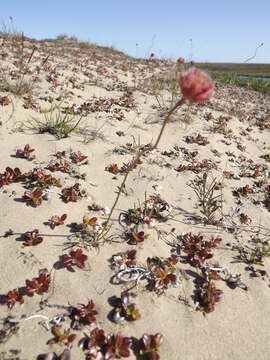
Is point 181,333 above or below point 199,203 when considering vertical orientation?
below

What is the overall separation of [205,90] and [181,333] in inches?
77.7

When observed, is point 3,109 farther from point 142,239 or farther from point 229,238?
point 229,238

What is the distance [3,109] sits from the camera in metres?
5.13

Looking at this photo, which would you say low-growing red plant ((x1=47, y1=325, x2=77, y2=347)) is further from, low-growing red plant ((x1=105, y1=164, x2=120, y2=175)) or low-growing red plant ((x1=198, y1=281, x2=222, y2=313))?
low-growing red plant ((x1=105, y1=164, x2=120, y2=175))

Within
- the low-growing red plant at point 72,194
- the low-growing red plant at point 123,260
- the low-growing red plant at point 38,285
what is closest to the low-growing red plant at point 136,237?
the low-growing red plant at point 123,260

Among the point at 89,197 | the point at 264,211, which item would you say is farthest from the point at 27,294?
the point at 264,211

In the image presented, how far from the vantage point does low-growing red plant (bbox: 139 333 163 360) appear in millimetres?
2201

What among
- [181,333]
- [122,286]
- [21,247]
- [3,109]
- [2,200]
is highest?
[3,109]

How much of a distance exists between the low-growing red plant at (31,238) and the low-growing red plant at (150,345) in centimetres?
136

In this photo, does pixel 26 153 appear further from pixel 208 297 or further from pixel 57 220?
pixel 208 297

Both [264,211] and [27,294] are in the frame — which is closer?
[27,294]

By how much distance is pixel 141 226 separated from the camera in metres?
3.46

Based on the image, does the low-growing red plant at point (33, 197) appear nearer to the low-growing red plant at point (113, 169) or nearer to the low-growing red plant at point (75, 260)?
the low-growing red plant at point (75, 260)

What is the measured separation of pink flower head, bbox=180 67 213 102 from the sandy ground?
6.12 feet
